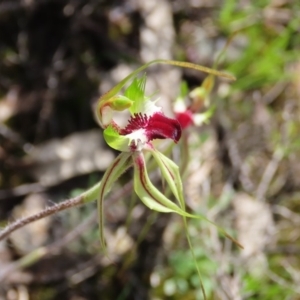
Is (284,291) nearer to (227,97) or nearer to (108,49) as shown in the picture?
(227,97)

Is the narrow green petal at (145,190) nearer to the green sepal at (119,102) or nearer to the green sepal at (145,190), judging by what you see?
the green sepal at (145,190)

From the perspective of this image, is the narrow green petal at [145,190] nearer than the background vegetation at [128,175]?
Yes

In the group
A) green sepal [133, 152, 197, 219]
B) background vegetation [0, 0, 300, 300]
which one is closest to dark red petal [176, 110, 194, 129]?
background vegetation [0, 0, 300, 300]

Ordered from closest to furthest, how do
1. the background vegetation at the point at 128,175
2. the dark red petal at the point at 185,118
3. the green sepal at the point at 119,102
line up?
Answer: the green sepal at the point at 119,102
the dark red petal at the point at 185,118
the background vegetation at the point at 128,175

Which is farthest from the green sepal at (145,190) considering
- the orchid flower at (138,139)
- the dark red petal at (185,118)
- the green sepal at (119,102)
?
the dark red petal at (185,118)

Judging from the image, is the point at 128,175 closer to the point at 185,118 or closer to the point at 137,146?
the point at 185,118

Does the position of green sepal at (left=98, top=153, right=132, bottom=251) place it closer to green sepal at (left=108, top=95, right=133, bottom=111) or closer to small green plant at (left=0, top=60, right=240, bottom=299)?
small green plant at (left=0, top=60, right=240, bottom=299)

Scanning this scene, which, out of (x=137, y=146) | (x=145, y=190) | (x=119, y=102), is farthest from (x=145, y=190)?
(x=119, y=102)

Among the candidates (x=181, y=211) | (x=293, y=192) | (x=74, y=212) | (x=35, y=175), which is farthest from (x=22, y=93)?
(x=181, y=211)
